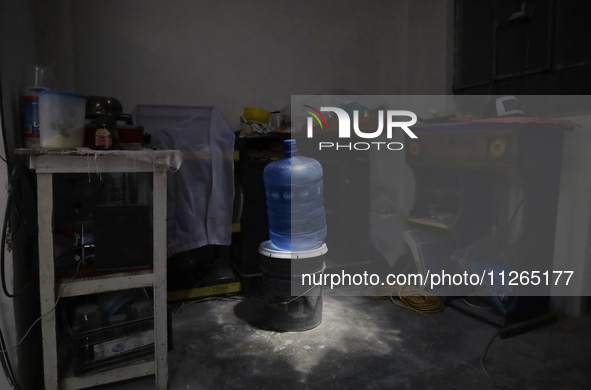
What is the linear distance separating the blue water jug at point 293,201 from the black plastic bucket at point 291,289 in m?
0.38

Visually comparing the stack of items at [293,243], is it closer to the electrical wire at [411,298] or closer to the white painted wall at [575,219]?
the electrical wire at [411,298]

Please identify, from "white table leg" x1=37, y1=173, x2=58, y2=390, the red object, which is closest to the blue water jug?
the red object

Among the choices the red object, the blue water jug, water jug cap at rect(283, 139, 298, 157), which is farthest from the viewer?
the blue water jug

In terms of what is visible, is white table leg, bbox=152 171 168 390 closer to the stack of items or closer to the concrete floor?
the concrete floor

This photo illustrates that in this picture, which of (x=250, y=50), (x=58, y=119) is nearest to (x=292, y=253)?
(x=58, y=119)

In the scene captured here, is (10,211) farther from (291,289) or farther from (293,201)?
(293,201)

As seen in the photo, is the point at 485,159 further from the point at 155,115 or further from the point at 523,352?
the point at 155,115

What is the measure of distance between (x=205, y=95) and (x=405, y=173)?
1.73 metres

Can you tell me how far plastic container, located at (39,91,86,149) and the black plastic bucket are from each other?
1.14m

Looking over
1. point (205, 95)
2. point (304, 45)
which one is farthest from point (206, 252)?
point (304, 45)

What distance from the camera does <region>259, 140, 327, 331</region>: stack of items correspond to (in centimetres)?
220

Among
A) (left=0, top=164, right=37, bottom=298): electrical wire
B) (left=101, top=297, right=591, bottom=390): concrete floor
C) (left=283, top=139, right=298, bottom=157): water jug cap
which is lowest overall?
(left=101, top=297, right=591, bottom=390): concrete floor

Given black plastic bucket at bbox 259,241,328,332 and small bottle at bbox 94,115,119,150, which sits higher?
small bottle at bbox 94,115,119,150

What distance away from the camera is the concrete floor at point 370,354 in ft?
5.68
